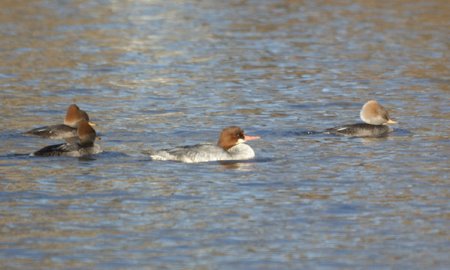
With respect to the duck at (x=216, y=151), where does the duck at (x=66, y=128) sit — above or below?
above

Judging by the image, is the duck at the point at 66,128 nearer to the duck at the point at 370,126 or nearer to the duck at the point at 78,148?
the duck at the point at 78,148

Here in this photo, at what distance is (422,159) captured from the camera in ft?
54.6

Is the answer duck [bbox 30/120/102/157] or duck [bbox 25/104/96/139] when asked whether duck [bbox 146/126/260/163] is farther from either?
duck [bbox 25/104/96/139]

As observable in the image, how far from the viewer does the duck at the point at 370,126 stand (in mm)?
18781

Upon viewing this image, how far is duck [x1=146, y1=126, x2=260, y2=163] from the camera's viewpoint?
16453 millimetres

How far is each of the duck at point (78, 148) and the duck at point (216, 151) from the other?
3.15 feet

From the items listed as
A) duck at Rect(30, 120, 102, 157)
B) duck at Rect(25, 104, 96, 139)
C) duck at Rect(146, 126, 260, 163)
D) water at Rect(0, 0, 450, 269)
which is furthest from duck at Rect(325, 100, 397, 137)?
duck at Rect(25, 104, 96, 139)

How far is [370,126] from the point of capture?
19.2 m

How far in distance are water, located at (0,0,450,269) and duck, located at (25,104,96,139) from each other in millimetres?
242

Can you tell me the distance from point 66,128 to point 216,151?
11.5 feet

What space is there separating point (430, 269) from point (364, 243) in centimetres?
A: 108

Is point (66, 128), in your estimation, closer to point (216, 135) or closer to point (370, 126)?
point (216, 135)

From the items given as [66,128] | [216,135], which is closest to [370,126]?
[216,135]

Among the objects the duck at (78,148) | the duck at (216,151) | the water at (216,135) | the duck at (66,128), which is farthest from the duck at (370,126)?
the duck at (66,128)
